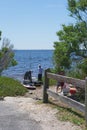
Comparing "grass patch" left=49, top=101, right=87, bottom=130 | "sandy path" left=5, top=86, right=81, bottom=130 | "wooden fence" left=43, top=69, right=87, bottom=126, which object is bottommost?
"sandy path" left=5, top=86, right=81, bottom=130

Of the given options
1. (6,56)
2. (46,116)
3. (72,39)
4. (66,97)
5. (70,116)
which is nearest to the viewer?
(70,116)

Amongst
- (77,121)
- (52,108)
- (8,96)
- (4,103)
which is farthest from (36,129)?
(8,96)

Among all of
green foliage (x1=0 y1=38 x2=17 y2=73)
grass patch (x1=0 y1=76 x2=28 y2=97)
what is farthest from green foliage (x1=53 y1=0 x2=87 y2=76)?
green foliage (x1=0 y1=38 x2=17 y2=73)

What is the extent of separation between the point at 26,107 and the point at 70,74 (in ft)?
13.4

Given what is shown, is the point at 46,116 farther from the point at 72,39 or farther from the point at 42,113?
the point at 72,39

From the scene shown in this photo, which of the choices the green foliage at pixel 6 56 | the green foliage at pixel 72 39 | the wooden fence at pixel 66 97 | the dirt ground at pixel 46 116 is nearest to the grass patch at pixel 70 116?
the dirt ground at pixel 46 116

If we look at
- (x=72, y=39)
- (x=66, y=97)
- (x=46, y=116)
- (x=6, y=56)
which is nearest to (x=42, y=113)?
(x=46, y=116)

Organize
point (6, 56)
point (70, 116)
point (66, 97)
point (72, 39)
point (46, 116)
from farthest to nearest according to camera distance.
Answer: point (6, 56)
point (72, 39)
point (66, 97)
point (46, 116)
point (70, 116)

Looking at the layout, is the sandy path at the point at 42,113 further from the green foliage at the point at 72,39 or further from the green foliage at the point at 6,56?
the green foliage at the point at 6,56

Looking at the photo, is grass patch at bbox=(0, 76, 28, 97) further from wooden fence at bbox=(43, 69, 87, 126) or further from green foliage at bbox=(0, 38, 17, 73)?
green foliage at bbox=(0, 38, 17, 73)

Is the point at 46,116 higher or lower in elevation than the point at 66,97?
lower

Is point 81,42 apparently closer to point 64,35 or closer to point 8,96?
point 64,35

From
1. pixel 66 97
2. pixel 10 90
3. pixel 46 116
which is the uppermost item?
pixel 66 97

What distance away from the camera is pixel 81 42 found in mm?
15156
